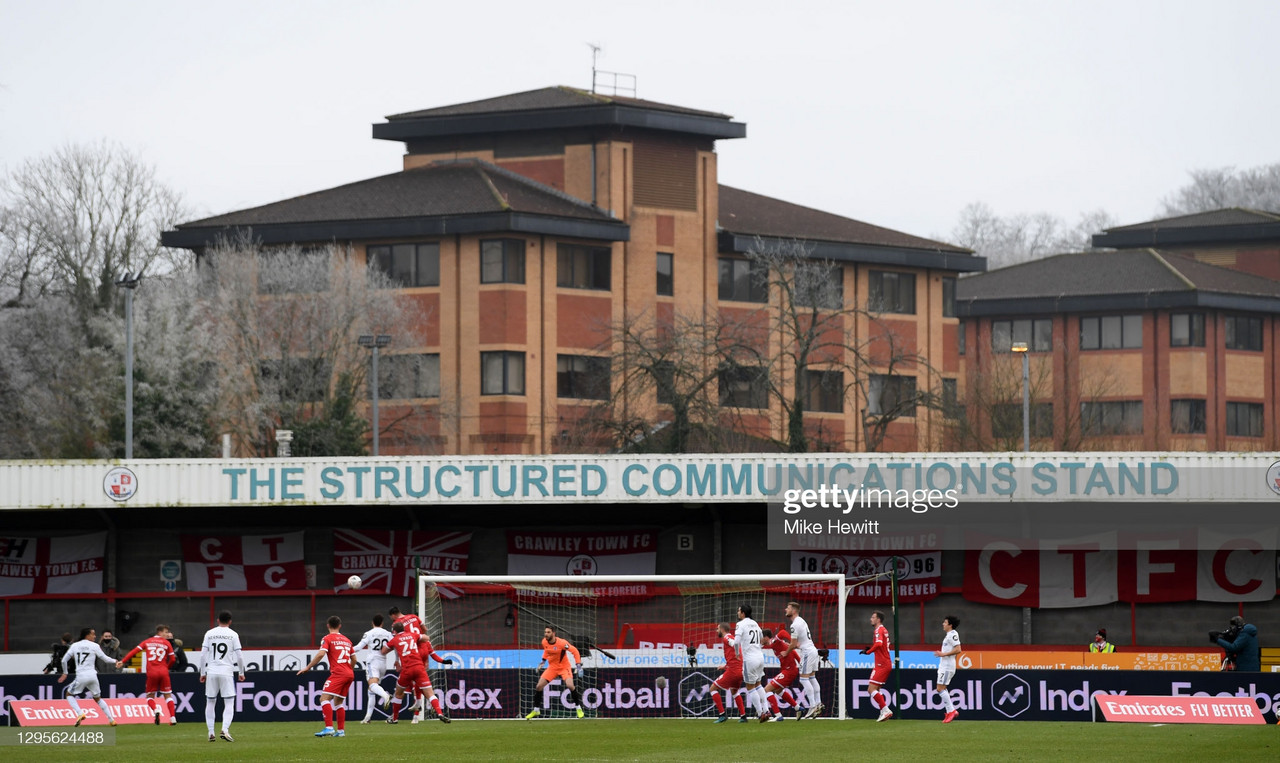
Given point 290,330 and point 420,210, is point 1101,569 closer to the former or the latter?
point 420,210

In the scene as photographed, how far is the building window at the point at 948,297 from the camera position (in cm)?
7719

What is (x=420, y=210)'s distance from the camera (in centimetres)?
6675

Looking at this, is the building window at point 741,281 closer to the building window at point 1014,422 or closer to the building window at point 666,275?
the building window at point 666,275

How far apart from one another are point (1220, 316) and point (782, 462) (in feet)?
171

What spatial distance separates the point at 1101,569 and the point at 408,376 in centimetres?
3360

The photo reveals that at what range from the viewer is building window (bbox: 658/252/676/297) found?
69.8 meters

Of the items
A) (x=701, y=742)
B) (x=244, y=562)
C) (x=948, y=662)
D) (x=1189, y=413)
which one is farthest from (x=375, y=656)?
(x=1189, y=413)

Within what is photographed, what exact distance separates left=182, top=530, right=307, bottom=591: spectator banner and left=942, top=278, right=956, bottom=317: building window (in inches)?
1709

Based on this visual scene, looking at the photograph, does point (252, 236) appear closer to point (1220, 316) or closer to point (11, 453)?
point (11, 453)

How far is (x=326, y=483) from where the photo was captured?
37.2 meters

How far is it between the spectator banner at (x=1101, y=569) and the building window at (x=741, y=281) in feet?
113

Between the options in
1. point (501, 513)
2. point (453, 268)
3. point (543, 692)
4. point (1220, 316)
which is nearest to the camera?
point (543, 692)

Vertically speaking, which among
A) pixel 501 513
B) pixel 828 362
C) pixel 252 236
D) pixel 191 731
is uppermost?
pixel 252 236

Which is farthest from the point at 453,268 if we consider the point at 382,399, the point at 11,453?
the point at 11,453
